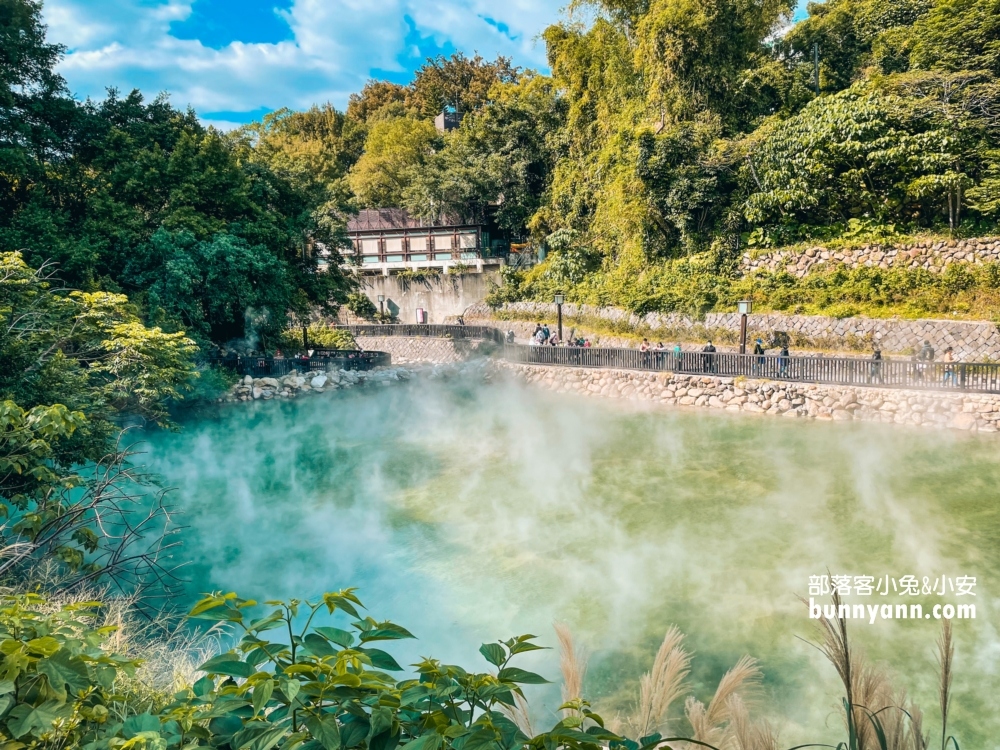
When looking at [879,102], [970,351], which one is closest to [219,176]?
[879,102]

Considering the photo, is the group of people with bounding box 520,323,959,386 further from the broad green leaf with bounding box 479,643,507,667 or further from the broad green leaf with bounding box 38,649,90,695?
the broad green leaf with bounding box 38,649,90,695

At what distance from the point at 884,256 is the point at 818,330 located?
3.45 metres

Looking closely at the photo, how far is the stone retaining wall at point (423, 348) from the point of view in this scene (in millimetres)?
25422

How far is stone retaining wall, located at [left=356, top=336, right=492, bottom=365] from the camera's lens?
83.4ft

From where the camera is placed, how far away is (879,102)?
62.3 feet

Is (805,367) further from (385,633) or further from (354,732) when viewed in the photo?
(354,732)

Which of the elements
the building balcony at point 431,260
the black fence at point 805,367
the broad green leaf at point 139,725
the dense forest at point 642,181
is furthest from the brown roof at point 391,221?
the broad green leaf at point 139,725

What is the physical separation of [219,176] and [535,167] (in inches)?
708

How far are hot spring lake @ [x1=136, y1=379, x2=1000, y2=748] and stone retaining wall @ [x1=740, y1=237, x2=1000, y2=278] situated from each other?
7461 millimetres

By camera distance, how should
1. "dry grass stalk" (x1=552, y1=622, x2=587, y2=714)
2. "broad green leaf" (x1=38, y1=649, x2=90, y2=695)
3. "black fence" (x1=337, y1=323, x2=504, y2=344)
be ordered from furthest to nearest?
"black fence" (x1=337, y1=323, x2=504, y2=344)
"dry grass stalk" (x1=552, y1=622, x2=587, y2=714)
"broad green leaf" (x1=38, y1=649, x2=90, y2=695)

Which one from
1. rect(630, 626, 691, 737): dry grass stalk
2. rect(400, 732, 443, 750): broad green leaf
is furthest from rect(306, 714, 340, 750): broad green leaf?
rect(630, 626, 691, 737): dry grass stalk

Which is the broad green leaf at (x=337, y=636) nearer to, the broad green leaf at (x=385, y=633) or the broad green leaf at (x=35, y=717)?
the broad green leaf at (x=385, y=633)

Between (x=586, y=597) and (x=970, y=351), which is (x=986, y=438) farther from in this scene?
(x=586, y=597)

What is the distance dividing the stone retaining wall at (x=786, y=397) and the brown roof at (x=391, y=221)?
17.0m
